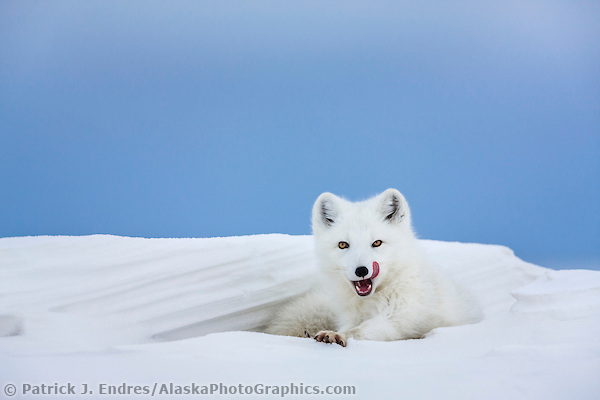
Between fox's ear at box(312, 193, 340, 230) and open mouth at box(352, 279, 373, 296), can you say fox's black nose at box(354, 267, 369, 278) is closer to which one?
open mouth at box(352, 279, 373, 296)

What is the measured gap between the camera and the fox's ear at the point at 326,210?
3.41m

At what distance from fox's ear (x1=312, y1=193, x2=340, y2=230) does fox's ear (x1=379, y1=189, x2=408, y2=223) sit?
1.06ft

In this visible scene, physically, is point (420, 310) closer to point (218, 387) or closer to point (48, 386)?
point (218, 387)

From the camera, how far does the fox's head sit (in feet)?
9.80

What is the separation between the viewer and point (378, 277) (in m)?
3.03

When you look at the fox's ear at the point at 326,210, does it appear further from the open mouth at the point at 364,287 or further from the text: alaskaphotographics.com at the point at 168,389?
the text: alaskaphotographics.com at the point at 168,389

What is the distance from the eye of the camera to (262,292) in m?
4.09

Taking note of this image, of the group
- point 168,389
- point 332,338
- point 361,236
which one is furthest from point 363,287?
point 168,389

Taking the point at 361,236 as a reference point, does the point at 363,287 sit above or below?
below

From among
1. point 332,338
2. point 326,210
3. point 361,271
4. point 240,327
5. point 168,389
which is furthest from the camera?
point 240,327

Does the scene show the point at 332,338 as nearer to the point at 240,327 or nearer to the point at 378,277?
the point at 378,277

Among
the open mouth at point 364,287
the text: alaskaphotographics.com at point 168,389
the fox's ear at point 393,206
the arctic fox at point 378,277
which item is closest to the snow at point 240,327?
the text: alaskaphotographics.com at point 168,389

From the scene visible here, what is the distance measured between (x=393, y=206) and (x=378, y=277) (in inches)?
21.9

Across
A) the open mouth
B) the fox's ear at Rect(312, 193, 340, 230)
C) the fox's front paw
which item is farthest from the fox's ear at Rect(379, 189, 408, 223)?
the fox's front paw
